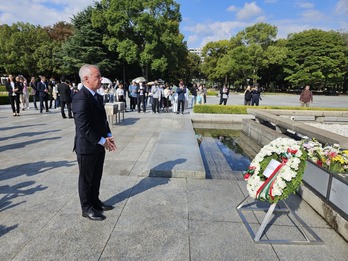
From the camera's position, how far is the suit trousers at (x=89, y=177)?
299cm

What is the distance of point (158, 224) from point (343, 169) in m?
2.85

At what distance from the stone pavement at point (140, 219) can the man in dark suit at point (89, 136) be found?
14.5 inches

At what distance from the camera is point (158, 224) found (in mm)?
3098

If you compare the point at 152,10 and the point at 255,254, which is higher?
the point at 152,10

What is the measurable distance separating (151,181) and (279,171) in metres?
2.46

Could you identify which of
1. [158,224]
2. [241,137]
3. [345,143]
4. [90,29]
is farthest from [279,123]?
[90,29]

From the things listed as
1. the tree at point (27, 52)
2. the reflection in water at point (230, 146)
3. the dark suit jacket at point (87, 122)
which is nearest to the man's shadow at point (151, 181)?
the dark suit jacket at point (87, 122)

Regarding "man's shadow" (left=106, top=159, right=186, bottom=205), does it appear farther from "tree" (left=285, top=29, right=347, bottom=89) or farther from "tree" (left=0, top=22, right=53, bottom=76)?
"tree" (left=285, top=29, right=347, bottom=89)

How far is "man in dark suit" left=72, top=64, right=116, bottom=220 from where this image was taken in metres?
2.85

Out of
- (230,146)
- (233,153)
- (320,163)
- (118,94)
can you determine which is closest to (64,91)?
(118,94)

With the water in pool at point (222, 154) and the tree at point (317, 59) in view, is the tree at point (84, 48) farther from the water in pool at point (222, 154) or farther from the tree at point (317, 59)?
the tree at point (317, 59)

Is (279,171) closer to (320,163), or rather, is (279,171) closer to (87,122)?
(320,163)

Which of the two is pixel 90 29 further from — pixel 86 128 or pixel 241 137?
pixel 86 128

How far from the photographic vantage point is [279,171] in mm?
2699
